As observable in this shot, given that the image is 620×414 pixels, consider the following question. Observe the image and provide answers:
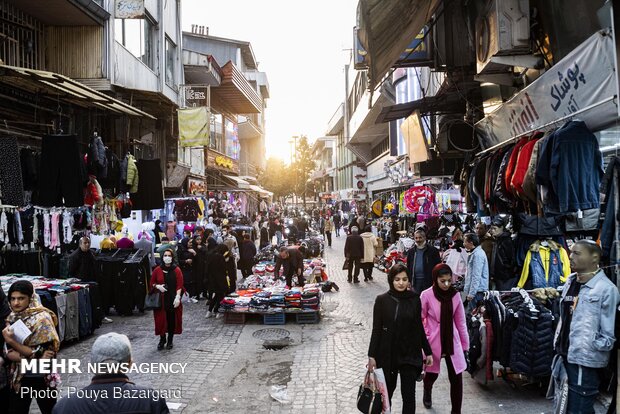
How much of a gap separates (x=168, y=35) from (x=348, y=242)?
1097 centimetres

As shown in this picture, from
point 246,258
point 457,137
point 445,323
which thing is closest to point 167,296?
point 445,323

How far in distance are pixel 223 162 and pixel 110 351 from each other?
2310 centimetres

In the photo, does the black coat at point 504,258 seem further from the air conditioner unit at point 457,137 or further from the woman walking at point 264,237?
the woman walking at point 264,237

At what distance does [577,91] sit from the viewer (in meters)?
4.49

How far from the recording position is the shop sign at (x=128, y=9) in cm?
1345

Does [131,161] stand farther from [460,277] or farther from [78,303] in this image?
[460,277]

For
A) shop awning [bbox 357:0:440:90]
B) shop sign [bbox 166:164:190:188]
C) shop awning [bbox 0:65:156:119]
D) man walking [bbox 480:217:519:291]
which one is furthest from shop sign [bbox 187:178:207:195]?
man walking [bbox 480:217:519:291]

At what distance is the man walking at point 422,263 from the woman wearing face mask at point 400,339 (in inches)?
163

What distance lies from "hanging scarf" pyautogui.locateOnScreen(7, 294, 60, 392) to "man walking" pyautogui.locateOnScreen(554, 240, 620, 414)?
15.2 ft

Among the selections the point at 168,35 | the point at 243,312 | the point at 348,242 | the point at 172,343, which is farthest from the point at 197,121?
the point at 172,343

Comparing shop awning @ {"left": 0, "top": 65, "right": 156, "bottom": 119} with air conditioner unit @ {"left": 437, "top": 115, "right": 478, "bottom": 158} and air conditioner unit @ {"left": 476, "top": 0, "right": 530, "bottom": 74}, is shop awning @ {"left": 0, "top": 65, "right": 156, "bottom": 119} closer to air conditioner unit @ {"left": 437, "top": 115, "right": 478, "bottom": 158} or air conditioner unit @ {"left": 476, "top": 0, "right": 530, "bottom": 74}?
air conditioner unit @ {"left": 476, "top": 0, "right": 530, "bottom": 74}

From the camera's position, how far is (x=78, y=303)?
8312 mm

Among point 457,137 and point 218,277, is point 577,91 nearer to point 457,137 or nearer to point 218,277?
point 457,137

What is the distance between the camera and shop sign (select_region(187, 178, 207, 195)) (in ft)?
64.1
